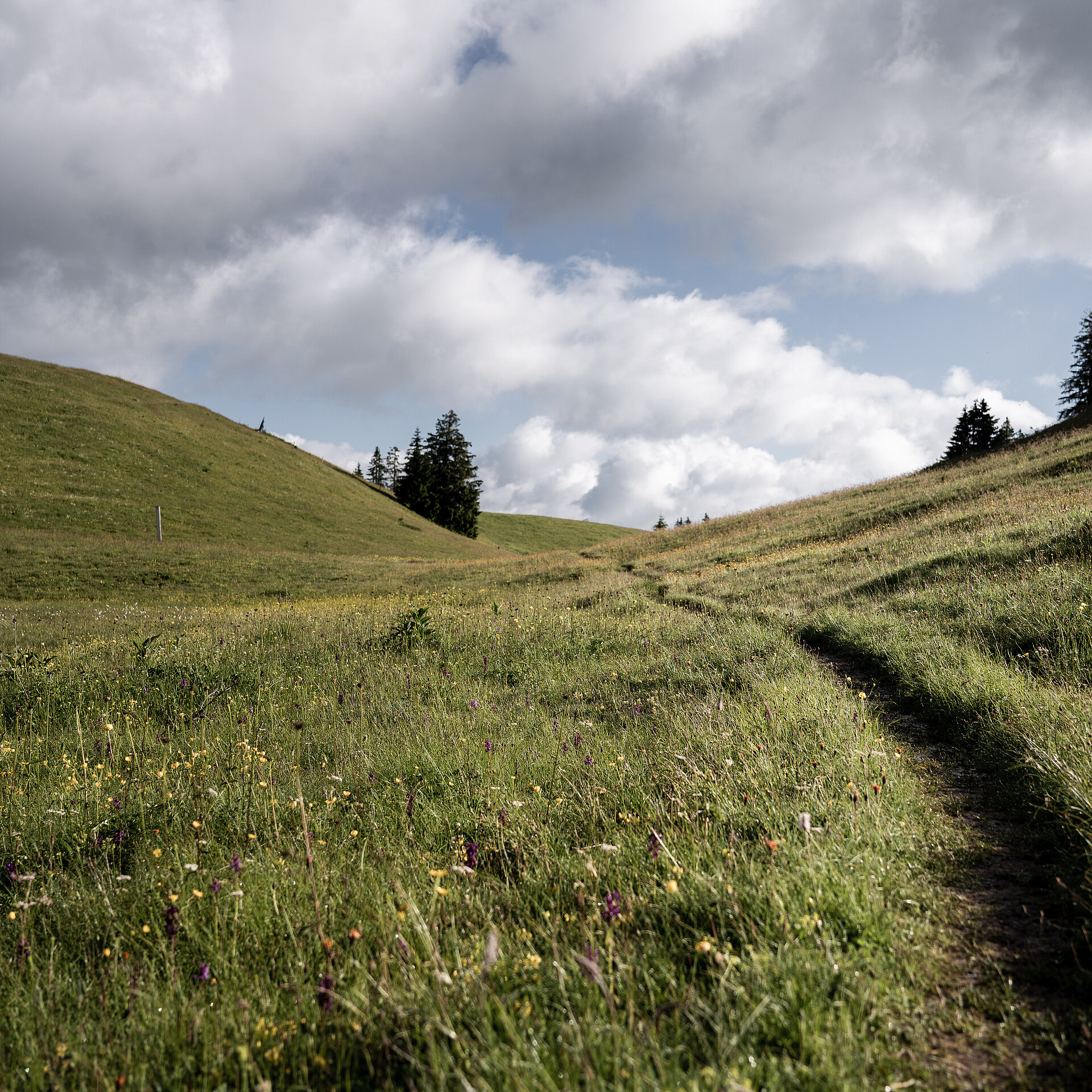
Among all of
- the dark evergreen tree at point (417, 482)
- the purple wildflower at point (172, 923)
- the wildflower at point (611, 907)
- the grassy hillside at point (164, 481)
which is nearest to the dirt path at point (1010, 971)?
the wildflower at point (611, 907)

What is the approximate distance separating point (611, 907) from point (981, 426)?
268 ft

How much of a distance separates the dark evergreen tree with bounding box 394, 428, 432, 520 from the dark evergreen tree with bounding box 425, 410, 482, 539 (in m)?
0.75

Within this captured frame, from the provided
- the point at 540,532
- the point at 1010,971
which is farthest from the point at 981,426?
the point at 1010,971

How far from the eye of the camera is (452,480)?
7856 cm

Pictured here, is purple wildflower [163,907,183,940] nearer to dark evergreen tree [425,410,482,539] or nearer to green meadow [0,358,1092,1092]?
green meadow [0,358,1092,1092]

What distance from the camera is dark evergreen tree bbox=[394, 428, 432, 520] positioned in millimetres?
76812

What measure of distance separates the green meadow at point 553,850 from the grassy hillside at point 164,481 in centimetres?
3223

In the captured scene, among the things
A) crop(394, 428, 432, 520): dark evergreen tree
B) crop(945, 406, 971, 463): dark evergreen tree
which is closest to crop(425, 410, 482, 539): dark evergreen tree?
crop(394, 428, 432, 520): dark evergreen tree

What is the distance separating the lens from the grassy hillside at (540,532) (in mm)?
90312

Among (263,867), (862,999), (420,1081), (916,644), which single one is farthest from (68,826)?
(916,644)

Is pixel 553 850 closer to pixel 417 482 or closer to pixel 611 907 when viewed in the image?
pixel 611 907

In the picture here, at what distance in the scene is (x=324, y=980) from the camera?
2518 millimetres

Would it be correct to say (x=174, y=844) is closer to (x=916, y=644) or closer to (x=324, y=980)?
(x=324, y=980)

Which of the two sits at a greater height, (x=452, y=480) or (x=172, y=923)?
(x=452, y=480)
